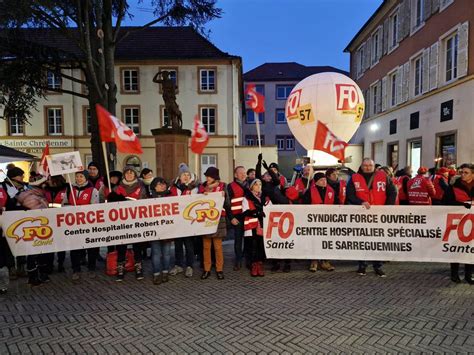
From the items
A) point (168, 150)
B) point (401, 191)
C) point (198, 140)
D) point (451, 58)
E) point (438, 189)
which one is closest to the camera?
point (438, 189)

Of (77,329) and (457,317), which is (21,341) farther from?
(457,317)

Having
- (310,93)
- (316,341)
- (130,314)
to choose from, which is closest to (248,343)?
(316,341)

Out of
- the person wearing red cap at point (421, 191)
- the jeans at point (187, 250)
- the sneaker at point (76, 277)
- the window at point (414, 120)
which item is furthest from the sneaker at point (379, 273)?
the window at point (414, 120)

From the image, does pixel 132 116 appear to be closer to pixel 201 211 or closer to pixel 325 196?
pixel 201 211

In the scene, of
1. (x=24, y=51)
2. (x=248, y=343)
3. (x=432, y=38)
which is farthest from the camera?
(x=432, y=38)

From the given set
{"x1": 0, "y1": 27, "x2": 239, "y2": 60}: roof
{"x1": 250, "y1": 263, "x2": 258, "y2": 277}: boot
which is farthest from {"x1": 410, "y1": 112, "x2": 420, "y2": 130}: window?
{"x1": 250, "y1": 263, "x2": 258, "y2": 277}: boot

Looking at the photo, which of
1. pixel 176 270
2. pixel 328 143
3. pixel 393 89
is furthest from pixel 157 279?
pixel 393 89

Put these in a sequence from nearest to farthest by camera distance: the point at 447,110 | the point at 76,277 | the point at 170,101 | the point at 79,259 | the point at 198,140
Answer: the point at 76,277 → the point at 79,259 → the point at 198,140 → the point at 170,101 → the point at 447,110

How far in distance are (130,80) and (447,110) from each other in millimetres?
22172

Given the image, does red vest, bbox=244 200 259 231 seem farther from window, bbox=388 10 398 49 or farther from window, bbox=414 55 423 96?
window, bbox=388 10 398 49

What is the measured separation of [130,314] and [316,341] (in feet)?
8.08

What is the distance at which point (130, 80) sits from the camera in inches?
1077

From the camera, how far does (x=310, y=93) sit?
1021 cm

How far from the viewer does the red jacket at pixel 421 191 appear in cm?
698
